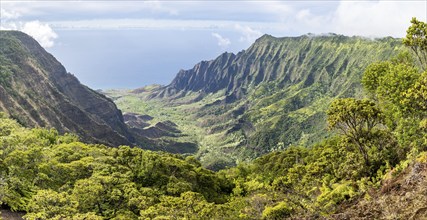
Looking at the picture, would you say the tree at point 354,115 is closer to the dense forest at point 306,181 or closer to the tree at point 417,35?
the dense forest at point 306,181

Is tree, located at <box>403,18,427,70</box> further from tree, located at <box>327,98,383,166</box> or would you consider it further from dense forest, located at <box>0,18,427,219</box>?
tree, located at <box>327,98,383,166</box>

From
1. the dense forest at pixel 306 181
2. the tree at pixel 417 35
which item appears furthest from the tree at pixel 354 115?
the tree at pixel 417 35

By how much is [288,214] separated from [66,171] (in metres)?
38.3

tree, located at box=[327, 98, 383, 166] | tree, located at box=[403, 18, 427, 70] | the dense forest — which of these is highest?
tree, located at box=[403, 18, 427, 70]

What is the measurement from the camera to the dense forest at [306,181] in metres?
43.1

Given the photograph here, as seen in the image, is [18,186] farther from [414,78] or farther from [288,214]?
[414,78]

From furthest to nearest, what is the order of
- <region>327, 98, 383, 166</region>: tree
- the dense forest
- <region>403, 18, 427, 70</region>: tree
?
<region>403, 18, 427, 70</region>: tree → <region>327, 98, 383, 166</region>: tree → the dense forest

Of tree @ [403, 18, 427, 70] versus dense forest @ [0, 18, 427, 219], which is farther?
tree @ [403, 18, 427, 70]

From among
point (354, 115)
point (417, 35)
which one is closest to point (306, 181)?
point (354, 115)

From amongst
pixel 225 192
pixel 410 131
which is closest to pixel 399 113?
pixel 410 131

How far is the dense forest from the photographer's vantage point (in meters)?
43.1

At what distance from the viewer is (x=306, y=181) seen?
5950 centimetres

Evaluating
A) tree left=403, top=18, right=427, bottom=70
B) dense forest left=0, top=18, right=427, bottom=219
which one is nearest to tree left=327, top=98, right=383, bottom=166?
dense forest left=0, top=18, right=427, bottom=219

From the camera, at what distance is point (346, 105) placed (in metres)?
54.2
